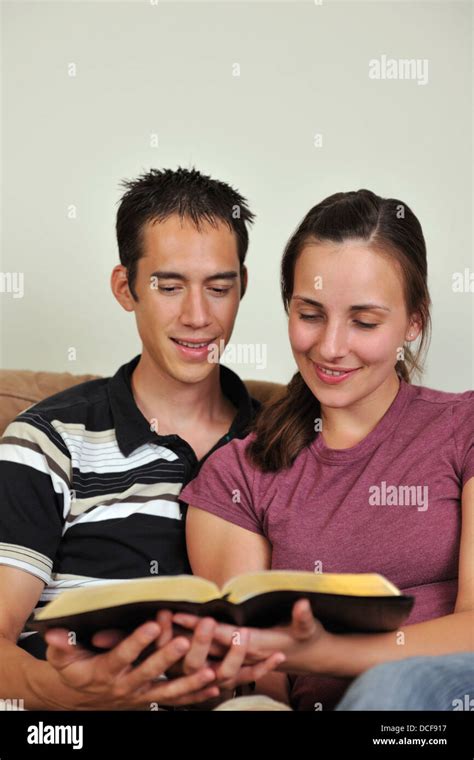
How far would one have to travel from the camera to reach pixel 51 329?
10.2 ft

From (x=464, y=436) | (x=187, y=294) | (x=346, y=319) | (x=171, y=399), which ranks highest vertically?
(x=187, y=294)

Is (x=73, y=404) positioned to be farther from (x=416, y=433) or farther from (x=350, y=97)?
(x=350, y=97)

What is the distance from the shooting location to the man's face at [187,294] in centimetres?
215

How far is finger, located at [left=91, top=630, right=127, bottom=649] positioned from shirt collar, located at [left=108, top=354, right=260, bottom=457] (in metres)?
0.68

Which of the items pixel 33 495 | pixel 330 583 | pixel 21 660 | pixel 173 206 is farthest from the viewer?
pixel 173 206

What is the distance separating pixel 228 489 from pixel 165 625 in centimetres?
58

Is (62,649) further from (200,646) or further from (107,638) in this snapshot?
(200,646)

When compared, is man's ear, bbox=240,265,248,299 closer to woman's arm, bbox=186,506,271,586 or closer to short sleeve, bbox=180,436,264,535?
short sleeve, bbox=180,436,264,535

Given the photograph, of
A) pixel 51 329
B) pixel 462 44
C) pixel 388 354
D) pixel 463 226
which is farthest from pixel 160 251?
pixel 462 44

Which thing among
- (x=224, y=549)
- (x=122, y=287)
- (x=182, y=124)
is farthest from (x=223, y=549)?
(x=182, y=124)

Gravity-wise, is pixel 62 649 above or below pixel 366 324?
below

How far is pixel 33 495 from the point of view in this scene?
201cm

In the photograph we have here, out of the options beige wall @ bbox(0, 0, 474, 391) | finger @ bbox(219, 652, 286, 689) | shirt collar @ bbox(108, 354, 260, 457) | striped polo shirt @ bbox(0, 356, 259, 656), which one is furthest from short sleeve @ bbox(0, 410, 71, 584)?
beige wall @ bbox(0, 0, 474, 391)

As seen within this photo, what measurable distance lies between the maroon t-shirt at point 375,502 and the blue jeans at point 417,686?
26 centimetres
